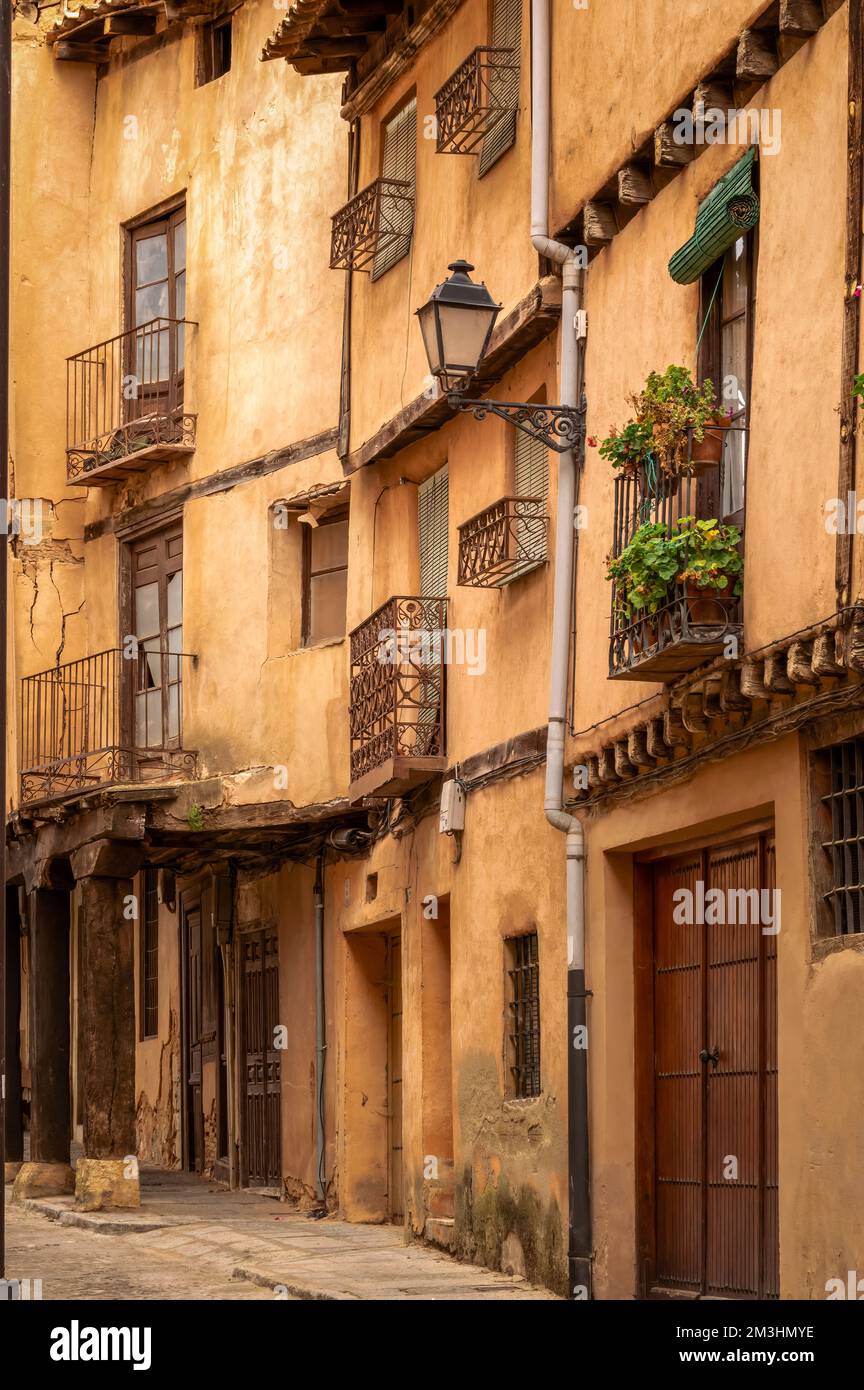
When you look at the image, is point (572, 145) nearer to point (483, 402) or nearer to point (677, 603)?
point (483, 402)

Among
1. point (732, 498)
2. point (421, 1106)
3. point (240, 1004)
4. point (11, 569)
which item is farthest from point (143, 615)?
point (732, 498)

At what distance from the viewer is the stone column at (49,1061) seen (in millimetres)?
20703

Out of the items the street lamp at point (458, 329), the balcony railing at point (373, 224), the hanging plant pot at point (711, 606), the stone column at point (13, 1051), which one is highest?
the balcony railing at point (373, 224)

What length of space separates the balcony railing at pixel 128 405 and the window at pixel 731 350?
9.69 metres

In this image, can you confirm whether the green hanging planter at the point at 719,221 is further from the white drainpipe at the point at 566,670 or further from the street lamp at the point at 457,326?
the white drainpipe at the point at 566,670

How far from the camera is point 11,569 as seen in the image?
22531mm

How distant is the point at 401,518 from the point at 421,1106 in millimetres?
4568

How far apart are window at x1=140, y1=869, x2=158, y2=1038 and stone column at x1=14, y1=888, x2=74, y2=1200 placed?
12.0 ft

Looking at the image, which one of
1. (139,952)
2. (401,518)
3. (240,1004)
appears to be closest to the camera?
(401,518)

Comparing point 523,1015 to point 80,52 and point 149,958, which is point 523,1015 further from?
point 80,52

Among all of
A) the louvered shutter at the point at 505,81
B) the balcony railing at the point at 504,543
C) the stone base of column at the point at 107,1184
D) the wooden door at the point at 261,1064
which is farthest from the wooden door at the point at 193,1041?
the louvered shutter at the point at 505,81

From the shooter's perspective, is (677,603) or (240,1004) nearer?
(677,603)

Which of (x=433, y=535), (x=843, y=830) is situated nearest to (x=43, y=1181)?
(x=433, y=535)

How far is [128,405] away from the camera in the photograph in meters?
21.9
